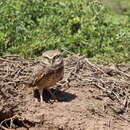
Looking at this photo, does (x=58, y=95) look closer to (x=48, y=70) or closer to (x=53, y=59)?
(x=48, y=70)

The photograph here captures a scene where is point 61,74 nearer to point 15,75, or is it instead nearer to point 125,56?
point 15,75

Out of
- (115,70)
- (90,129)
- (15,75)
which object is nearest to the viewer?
(90,129)

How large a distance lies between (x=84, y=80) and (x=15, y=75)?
3.51 feet

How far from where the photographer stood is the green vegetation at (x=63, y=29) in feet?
34.3

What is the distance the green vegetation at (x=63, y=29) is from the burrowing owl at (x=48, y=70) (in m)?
2.71

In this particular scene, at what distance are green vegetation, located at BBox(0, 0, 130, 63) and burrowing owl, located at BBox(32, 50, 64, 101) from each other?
2.71 m

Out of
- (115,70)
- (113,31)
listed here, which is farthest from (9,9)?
(115,70)

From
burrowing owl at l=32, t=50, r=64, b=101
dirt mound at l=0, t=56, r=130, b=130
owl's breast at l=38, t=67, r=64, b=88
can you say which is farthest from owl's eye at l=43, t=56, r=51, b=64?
dirt mound at l=0, t=56, r=130, b=130

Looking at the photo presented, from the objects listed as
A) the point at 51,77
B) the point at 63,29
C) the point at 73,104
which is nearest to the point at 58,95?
the point at 73,104

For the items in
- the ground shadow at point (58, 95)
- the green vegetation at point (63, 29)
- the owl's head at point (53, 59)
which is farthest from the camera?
the green vegetation at point (63, 29)

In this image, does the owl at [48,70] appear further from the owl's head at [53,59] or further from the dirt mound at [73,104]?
the dirt mound at [73,104]

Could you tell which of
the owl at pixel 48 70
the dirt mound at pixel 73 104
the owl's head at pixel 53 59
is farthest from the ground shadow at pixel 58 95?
the owl's head at pixel 53 59

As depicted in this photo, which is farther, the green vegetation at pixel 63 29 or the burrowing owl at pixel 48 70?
the green vegetation at pixel 63 29

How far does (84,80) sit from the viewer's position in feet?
27.2
